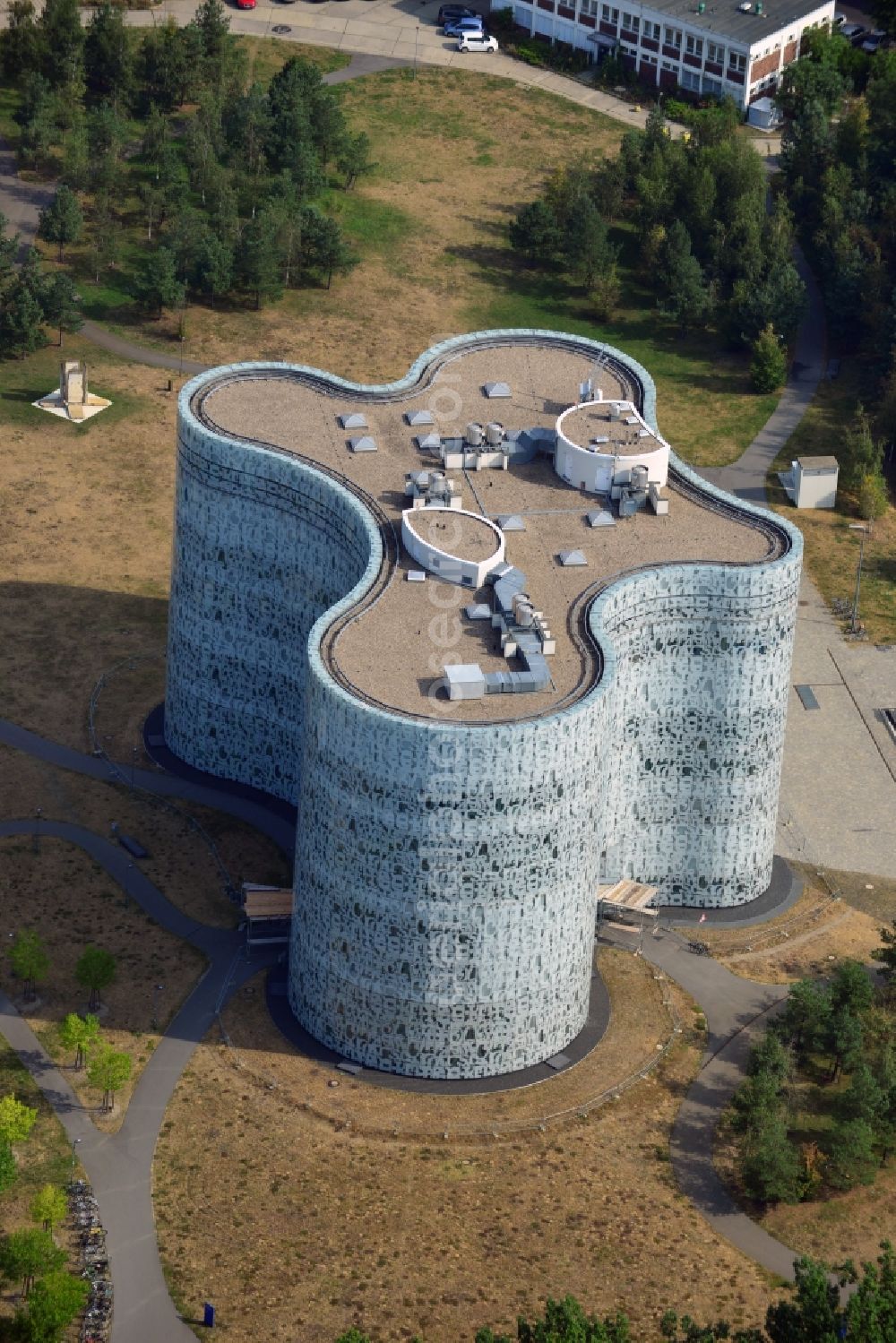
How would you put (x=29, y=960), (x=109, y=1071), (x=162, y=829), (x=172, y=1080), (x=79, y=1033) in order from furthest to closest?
(x=162, y=829), (x=29, y=960), (x=172, y=1080), (x=79, y=1033), (x=109, y=1071)

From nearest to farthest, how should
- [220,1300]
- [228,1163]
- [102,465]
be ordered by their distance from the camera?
1. [220,1300]
2. [228,1163]
3. [102,465]

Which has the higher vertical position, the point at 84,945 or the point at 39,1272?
the point at 84,945

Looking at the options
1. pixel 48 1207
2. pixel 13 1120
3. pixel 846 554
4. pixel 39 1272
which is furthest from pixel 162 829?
pixel 846 554

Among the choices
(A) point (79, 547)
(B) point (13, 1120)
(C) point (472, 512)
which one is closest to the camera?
(B) point (13, 1120)

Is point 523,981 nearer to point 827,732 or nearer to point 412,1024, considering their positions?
point 412,1024

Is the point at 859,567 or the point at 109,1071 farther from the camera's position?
the point at 859,567

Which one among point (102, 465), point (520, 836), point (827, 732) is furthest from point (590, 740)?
point (102, 465)

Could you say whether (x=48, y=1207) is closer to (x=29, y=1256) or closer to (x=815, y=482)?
(x=29, y=1256)

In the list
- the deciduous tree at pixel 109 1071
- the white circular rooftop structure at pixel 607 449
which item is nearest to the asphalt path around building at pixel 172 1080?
the deciduous tree at pixel 109 1071
